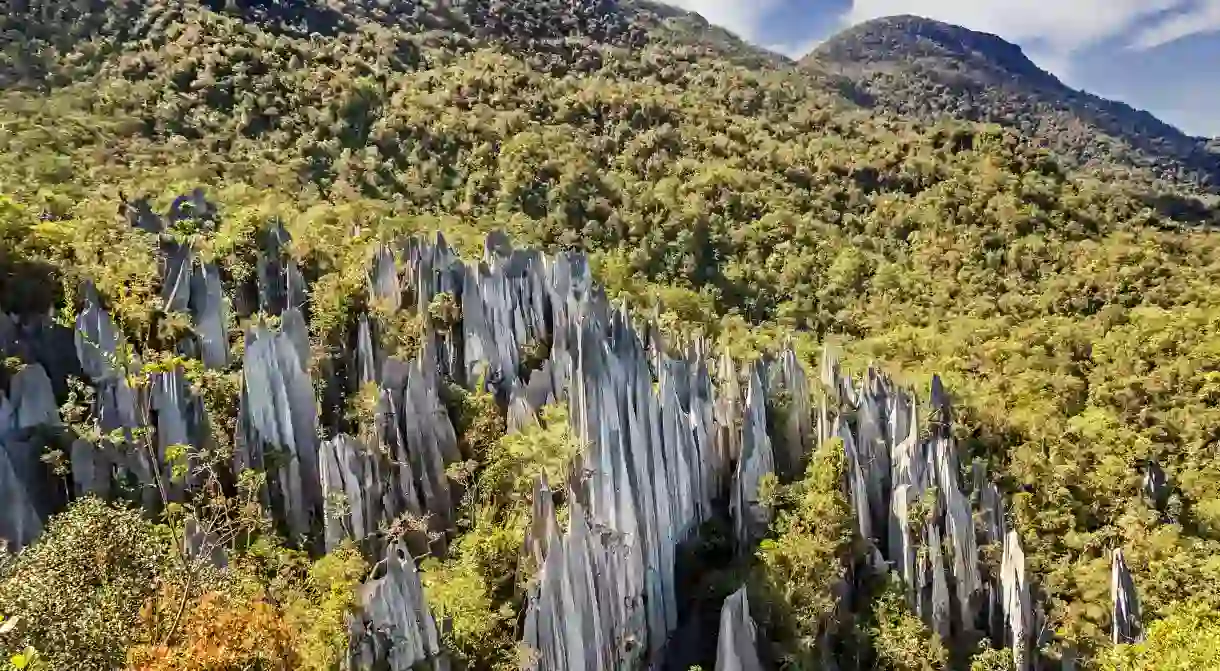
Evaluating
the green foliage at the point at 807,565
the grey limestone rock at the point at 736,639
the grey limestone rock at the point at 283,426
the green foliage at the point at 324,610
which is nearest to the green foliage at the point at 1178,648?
the green foliage at the point at 807,565

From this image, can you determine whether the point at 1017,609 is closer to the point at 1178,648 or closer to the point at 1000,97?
the point at 1178,648

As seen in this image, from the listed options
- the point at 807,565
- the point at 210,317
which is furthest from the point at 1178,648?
the point at 210,317

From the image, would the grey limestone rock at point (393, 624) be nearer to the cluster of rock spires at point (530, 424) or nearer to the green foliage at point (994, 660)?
the cluster of rock spires at point (530, 424)

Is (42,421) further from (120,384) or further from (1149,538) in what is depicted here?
(1149,538)

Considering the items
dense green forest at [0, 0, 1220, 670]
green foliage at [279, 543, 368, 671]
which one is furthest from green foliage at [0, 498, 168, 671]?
green foliage at [279, 543, 368, 671]

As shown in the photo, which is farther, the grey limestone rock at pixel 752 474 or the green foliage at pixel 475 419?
the grey limestone rock at pixel 752 474

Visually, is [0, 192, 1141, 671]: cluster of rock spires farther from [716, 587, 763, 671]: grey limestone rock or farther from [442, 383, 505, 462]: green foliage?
[442, 383, 505, 462]: green foliage
